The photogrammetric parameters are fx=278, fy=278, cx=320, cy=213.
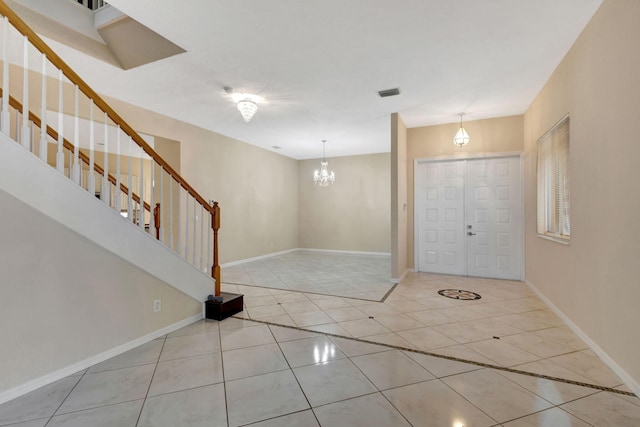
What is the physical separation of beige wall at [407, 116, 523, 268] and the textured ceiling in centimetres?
25

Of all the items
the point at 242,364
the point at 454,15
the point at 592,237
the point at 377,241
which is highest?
the point at 454,15

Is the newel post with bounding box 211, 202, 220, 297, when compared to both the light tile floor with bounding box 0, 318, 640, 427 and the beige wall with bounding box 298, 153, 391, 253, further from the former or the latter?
the beige wall with bounding box 298, 153, 391, 253

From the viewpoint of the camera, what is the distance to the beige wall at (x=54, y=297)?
1937 mm

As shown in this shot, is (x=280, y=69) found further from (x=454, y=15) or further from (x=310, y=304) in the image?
(x=310, y=304)

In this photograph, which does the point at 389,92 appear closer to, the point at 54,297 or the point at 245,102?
the point at 245,102

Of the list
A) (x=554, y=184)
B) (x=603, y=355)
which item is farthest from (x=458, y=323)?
(x=554, y=184)

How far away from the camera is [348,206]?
8.73 m

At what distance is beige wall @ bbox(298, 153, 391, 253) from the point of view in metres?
8.29

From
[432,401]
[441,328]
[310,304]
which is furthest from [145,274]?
[441,328]

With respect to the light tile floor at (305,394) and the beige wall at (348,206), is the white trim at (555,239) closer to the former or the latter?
the light tile floor at (305,394)

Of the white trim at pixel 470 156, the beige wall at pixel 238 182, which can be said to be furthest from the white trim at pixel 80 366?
the white trim at pixel 470 156

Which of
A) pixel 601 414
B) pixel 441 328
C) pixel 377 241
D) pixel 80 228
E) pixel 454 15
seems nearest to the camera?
pixel 601 414

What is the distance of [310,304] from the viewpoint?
3.94 m

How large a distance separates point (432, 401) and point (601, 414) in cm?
104
